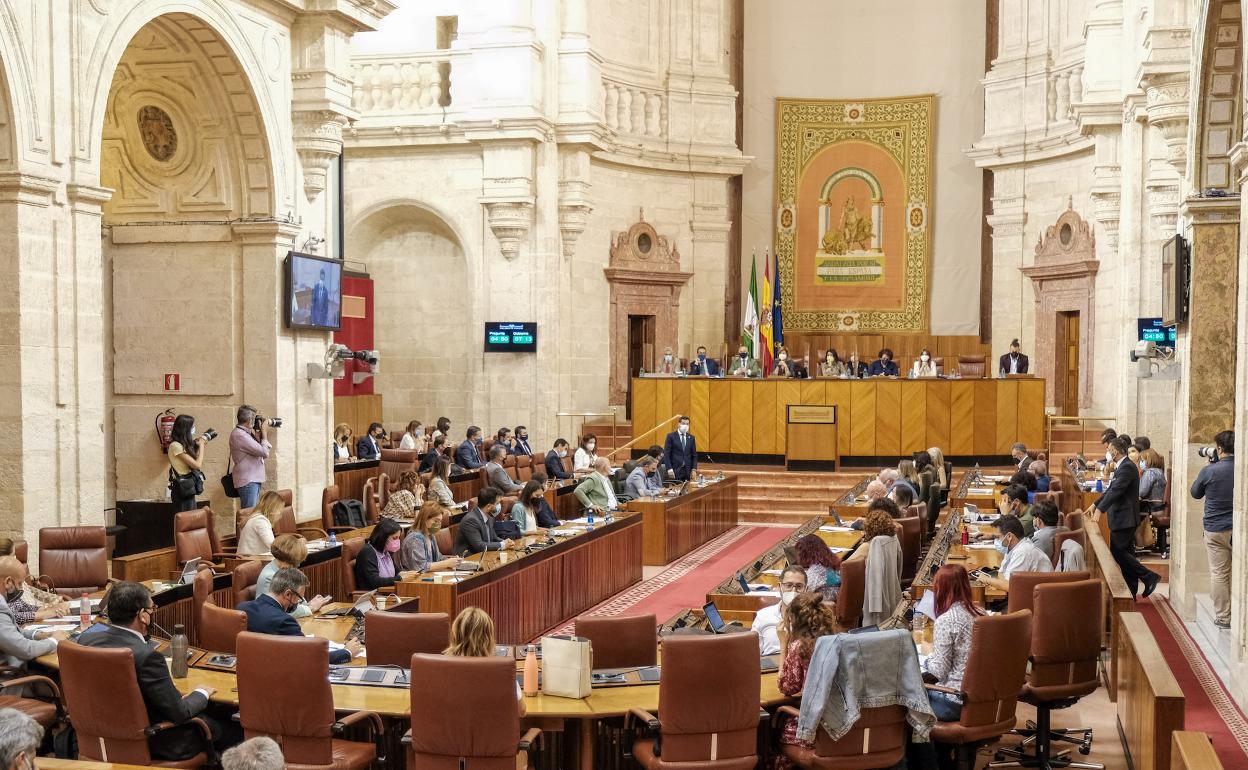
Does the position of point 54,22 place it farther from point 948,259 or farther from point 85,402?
point 948,259

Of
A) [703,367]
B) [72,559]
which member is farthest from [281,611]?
[703,367]

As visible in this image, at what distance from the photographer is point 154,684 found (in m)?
5.06

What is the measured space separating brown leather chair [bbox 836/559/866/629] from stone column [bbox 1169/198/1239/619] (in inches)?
135

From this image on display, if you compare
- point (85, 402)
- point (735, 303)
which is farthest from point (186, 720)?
point (735, 303)

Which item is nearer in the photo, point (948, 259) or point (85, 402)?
point (85, 402)

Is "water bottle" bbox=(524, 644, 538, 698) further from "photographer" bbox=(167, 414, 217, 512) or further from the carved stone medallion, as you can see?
the carved stone medallion

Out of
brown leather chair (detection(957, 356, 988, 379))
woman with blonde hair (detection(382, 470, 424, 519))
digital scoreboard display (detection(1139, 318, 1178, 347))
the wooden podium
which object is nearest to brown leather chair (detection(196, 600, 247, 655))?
woman with blonde hair (detection(382, 470, 424, 519))

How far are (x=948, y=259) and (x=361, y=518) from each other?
14.3m

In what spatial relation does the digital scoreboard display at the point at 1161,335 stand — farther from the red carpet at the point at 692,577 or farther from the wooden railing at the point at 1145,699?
the wooden railing at the point at 1145,699

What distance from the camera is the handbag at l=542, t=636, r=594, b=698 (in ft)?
17.3

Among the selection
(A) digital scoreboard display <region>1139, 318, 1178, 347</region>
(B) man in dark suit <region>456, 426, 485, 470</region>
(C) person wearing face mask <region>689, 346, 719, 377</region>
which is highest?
(A) digital scoreboard display <region>1139, 318, 1178, 347</region>

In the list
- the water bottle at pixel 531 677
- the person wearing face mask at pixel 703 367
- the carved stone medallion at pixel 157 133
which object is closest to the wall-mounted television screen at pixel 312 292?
the carved stone medallion at pixel 157 133

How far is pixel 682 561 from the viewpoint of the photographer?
44.3 feet

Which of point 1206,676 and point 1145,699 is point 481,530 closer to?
point 1206,676
